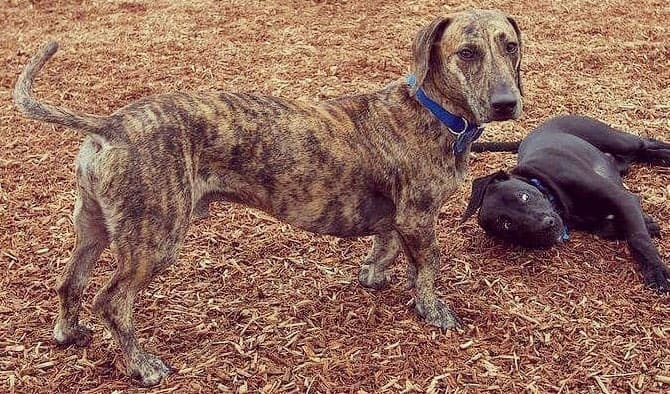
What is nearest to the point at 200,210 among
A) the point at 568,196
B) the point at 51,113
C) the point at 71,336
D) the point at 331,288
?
the point at 51,113

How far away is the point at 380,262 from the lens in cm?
484

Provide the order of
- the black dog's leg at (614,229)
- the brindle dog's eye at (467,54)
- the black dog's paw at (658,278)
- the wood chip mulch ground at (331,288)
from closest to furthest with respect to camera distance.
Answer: the brindle dog's eye at (467,54), the wood chip mulch ground at (331,288), the black dog's paw at (658,278), the black dog's leg at (614,229)

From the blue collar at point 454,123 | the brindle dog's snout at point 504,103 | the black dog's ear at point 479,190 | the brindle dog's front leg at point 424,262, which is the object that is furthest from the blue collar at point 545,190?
the brindle dog's snout at point 504,103

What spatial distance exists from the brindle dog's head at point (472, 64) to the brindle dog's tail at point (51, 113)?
179 cm

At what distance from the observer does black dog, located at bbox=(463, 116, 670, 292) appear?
5.06 m

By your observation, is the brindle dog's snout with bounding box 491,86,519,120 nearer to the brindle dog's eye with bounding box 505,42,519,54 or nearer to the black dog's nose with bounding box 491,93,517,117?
the black dog's nose with bounding box 491,93,517,117

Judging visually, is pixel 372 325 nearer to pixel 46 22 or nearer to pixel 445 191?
pixel 445 191

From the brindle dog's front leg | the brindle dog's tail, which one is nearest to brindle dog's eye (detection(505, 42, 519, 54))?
the brindle dog's front leg

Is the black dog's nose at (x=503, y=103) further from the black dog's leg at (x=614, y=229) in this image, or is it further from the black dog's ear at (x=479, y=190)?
the black dog's leg at (x=614, y=229)

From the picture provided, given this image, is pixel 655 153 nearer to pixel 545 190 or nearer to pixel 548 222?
pixel 545 190

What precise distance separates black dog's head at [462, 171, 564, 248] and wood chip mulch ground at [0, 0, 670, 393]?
0.19m

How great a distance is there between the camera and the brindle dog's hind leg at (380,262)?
15.8 ft

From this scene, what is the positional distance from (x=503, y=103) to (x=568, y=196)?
2.02 metres

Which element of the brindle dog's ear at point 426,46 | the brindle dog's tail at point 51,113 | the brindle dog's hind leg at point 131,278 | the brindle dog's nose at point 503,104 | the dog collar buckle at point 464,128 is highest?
the brindle dog's ear at point 426,46
